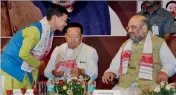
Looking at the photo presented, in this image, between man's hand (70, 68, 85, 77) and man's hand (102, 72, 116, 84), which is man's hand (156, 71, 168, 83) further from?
man's hand (70, 68, 85, 77)

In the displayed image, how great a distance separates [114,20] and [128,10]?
223mm

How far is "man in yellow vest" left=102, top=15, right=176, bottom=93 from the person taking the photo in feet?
12.6

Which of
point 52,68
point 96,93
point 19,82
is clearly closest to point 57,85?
point 96,93

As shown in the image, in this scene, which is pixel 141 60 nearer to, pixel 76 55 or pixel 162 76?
pixel 162 76

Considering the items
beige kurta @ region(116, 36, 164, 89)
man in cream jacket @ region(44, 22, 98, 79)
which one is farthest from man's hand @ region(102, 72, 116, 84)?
man in cream jacket @ region(44, 22, 98, 79)

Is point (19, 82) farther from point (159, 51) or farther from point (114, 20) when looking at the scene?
point (114, 20)

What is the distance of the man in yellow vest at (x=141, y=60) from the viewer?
3840 millimetres

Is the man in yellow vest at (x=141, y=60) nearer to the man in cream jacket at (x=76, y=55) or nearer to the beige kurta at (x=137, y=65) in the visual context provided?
the beige kurta at (x=137, y=65)

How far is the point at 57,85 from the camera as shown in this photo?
3.20 meters

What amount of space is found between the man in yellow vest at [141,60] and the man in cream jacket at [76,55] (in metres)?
0.32

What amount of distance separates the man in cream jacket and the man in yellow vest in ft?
1.04

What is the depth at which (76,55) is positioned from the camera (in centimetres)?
429

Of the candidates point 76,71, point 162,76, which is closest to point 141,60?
point 162,76

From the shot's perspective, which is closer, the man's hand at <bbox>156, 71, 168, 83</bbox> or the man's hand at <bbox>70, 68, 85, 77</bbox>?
the man's hand at <bbox>156, 71, 168, 83</bbox>
